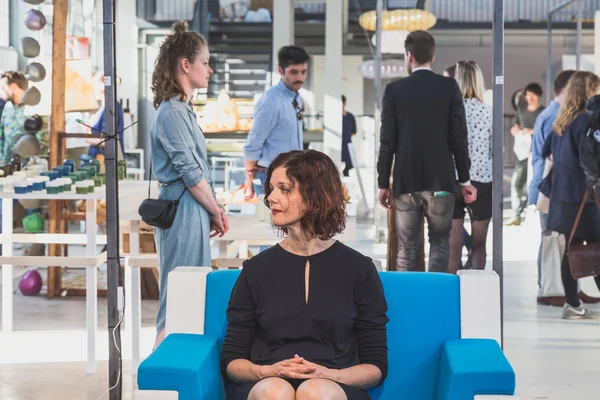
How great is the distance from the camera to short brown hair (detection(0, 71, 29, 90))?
288 inches

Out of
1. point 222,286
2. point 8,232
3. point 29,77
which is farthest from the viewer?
point 29,77

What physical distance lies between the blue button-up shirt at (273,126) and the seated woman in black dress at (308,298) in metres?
3.03

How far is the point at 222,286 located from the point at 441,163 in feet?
8.59

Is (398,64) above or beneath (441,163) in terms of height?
above

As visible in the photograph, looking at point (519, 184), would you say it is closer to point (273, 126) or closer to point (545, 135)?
point (545, 135)

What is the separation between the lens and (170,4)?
21062 mm

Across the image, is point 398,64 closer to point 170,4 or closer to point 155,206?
point 170,4

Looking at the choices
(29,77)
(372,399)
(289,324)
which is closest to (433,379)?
(372,399)

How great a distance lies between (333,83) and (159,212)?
8190mm

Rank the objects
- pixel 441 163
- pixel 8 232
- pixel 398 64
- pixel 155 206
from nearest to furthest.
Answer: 1. pixel 155 206
2. pixel 441 163
3. pixel 8 232
4. pixel 398 64

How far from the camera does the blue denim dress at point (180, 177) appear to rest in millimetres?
3859

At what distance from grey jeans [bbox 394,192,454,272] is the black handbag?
1864mm

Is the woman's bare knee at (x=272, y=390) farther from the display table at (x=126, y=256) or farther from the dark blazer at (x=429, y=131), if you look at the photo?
the dark blazer at (x=429, y=131)

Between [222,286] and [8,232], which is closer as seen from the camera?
[222,286]
